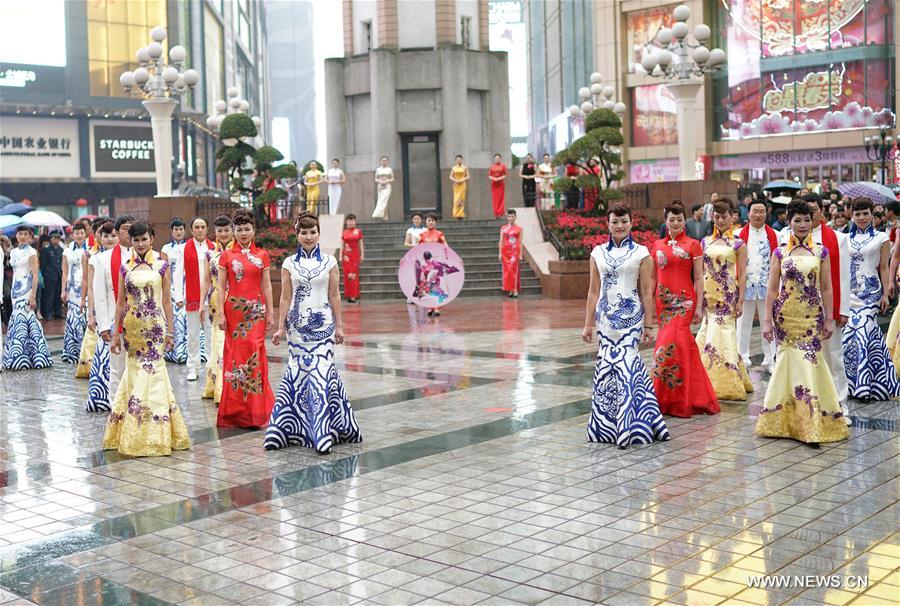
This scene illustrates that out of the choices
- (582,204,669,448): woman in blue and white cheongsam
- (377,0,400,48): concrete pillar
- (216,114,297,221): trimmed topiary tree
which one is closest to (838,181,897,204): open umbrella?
(582,204,669,448): woman in blue and white cheongsam

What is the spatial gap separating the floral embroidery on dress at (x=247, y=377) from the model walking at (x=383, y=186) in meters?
18.3

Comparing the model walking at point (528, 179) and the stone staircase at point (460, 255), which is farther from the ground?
the model walking at point (528, 179)

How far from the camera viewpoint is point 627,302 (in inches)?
340

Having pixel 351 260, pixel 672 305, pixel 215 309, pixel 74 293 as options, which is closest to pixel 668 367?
pixel 672 305

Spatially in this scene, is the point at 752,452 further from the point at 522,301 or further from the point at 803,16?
the point at 803,16

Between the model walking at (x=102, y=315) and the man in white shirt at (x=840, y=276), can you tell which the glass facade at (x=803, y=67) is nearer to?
the man in white shirt at (x=840, y=276)

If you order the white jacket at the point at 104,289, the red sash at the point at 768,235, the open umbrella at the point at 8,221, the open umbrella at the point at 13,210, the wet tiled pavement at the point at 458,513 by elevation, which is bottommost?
the wet tiled pavement at the point at 458,513

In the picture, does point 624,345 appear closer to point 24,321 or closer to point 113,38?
point 24,321

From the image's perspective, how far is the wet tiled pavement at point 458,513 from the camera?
5539mm

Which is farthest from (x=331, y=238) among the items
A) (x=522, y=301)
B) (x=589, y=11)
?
(x=589, y=11)

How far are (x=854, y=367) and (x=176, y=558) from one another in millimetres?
6634

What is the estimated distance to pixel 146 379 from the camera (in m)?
8.77

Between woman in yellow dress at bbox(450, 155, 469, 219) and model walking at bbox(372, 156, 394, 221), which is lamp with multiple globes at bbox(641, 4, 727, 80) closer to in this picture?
woman in yellow dress at bbox(450, 155, 469, 219)

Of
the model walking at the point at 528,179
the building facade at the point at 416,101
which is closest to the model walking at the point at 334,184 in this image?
the building facade at the point at 416,101
